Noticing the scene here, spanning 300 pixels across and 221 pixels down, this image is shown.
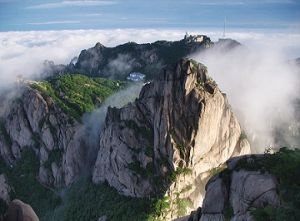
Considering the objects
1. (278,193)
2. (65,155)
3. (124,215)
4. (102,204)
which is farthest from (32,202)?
(278,193)

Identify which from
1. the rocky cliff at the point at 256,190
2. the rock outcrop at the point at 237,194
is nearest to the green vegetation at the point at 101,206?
the rock outcrop at the point at 237,194

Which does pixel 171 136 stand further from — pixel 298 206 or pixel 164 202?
pixel 298 206

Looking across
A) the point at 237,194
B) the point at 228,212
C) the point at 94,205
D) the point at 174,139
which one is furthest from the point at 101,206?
the point at 237,194

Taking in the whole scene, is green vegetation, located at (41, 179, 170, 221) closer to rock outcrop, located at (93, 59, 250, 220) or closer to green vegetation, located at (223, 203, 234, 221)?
rock outcrop, located at (93, 59, 250, 220)

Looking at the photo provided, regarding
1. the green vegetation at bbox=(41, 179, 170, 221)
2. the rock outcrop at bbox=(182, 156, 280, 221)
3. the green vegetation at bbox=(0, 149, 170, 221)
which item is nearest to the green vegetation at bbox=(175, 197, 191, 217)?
the green vegetation at bbox=(0, 149, 170, 221)

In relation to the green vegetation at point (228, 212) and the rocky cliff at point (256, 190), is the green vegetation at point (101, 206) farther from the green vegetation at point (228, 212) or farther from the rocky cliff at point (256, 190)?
the green vegetation at point (228, 212)
